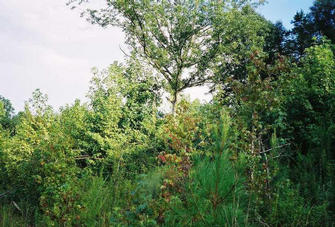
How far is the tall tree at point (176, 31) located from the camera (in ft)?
62.8

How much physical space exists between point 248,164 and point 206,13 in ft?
57.1

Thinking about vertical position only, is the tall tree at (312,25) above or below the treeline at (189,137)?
above

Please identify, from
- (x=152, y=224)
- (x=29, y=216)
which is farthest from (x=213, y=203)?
(x=29, y=216)

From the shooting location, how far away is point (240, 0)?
2070cm

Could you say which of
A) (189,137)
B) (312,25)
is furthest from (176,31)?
(189,137)

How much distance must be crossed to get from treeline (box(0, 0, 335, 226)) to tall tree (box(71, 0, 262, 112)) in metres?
0.07

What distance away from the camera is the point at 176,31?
19531 millimetres

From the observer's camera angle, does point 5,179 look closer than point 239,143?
No

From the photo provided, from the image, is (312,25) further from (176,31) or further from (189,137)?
(189,137)

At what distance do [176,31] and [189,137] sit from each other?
640 inches

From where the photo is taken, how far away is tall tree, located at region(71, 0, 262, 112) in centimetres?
1914

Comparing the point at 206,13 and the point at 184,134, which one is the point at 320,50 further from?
the point at 206,13

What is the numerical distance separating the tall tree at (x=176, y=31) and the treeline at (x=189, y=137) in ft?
0.24

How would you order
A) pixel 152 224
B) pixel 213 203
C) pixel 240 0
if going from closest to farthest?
pixel 213 203, pixel 152 224, pixel 240 0
